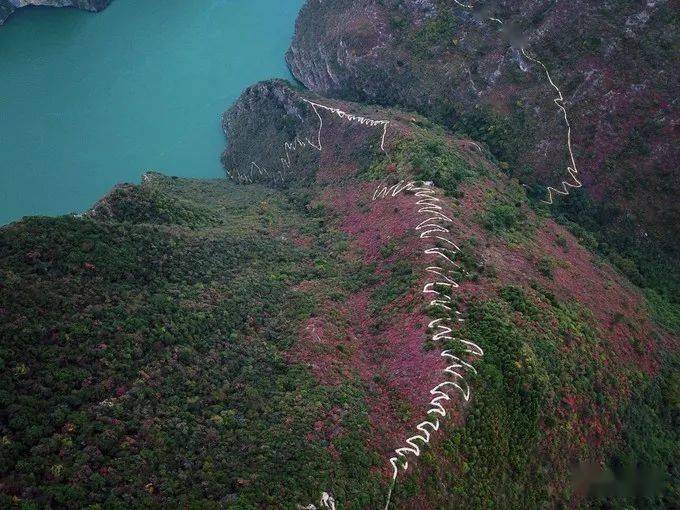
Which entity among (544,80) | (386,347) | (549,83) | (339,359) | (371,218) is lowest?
(339,359)

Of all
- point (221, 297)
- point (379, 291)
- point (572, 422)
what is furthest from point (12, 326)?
point (572, 422)

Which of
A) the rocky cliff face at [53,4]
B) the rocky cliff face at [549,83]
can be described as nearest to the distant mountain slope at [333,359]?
the rocky cliff face at [549,83]

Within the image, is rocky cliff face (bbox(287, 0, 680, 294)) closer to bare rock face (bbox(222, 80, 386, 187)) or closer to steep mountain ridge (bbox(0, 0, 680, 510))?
steep mountain ridge (bbox(0, 0, 680, 510))

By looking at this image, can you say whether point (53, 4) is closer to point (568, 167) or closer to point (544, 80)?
point (544, 80)

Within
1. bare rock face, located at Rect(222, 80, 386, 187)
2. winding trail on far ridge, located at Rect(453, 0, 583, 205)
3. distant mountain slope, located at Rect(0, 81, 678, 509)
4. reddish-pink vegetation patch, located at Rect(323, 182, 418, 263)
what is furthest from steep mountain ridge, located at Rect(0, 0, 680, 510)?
bare rock face, located at Rect(222, 80, 386, 187)

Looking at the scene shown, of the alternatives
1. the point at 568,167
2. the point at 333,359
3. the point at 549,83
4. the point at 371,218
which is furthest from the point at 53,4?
the point at 333,359
